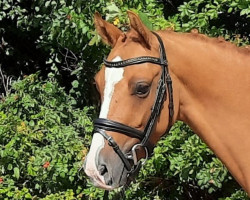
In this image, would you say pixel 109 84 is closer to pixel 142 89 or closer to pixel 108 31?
pixel 142 89

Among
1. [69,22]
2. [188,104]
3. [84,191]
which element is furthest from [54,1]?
[188,104]

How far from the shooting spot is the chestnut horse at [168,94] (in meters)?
2.62

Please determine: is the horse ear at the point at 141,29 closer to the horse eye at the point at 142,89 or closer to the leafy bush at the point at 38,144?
the horse eye at the point at 142,89

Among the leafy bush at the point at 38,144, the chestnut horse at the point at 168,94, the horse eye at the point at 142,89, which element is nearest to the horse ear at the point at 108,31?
the chestnut horse at the point at 168,94

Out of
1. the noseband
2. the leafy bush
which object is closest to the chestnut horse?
the noseband

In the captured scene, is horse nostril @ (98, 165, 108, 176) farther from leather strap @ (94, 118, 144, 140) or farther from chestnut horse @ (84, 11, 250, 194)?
leather strap @ (94, 118, 144, 140)

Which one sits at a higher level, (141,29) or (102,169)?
(141,29)

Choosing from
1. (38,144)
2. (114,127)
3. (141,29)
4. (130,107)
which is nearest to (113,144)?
(114,127)

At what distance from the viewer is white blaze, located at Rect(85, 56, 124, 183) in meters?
2.54

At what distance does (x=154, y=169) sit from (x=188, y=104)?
1438 millimetres

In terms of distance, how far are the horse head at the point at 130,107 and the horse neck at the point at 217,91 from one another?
8 cm

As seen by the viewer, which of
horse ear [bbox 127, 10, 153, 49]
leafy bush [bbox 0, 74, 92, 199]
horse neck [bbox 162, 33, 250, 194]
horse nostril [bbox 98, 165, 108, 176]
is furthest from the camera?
leafy bush [bbox 0, 74, 92, 199]

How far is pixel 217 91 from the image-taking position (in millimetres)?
2754

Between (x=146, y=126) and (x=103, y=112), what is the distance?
0.20m
